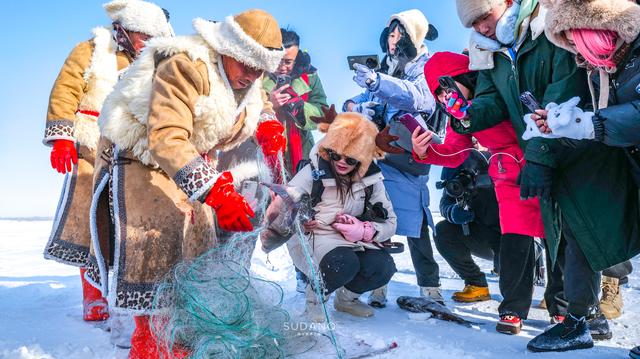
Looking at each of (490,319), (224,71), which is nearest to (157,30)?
(224,71)

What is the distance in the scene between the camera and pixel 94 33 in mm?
3312

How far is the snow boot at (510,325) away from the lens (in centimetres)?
277

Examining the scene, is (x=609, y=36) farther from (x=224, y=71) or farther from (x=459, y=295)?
(x=459, y=295)

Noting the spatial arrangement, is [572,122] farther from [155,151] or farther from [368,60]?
[368,60]

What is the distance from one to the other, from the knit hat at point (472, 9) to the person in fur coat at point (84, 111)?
1.81m

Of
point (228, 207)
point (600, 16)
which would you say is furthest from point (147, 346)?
point (600, 16)

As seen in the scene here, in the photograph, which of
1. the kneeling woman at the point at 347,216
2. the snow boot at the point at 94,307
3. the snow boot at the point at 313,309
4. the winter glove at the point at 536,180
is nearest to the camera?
the winter glove at the point at 536,180

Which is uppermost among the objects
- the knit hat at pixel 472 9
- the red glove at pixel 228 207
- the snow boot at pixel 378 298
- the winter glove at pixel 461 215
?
the knit hat at pixel 472 9

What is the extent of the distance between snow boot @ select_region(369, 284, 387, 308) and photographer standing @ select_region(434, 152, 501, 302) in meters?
0.59

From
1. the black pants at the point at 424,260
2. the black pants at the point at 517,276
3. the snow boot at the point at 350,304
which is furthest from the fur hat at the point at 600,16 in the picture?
the snow boot at the point at 350,304

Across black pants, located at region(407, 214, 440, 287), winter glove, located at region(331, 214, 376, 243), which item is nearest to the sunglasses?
winter glove, located at region(331, 214, 376, 243)

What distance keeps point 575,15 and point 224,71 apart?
1.54m

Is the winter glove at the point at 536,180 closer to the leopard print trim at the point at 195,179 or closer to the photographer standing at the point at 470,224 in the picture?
the photographer standing at the point at 470,224

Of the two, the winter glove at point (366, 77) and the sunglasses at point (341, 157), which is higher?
the winter glove at point (366, 77)
